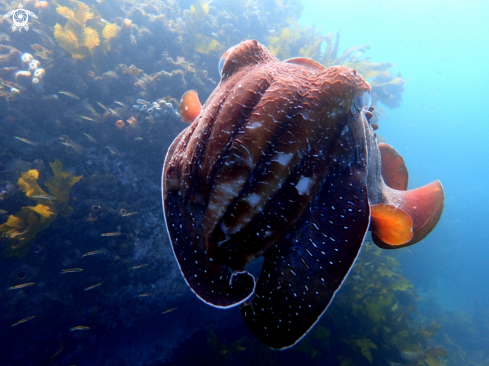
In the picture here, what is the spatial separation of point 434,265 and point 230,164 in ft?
107

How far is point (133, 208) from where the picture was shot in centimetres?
632

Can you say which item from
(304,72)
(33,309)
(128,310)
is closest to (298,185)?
(304,72)

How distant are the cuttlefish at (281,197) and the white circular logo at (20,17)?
12.3 metres

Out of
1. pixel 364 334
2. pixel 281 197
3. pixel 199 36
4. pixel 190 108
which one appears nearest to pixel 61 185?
pixel 190 108

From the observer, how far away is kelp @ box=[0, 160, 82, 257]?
5.49 m

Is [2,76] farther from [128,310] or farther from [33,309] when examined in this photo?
[128,310]

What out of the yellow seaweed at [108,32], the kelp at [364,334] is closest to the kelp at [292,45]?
the yellow seaweed at [108,32]

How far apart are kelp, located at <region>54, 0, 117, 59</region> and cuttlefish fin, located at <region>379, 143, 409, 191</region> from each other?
409 inches

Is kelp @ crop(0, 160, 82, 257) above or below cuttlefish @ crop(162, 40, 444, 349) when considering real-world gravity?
below

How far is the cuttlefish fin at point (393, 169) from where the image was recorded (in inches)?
121

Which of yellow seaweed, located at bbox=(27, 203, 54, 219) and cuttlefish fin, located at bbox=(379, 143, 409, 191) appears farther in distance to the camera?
yellow seaweed, located at bbox=(27, 203, 54, 219)

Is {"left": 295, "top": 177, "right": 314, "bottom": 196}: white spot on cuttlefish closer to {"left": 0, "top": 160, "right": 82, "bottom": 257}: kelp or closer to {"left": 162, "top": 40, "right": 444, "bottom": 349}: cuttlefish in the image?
{"left": 162, "top": 40, "right": 444, "bottom": 349}: cuttlefish

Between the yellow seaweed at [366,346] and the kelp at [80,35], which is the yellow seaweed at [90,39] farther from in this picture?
the yellow seaweed at [366,346]

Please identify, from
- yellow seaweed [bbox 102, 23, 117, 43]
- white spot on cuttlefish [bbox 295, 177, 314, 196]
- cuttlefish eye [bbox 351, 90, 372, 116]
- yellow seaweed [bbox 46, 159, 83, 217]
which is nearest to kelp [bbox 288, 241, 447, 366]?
white spot on cuttlefish [bbox 295, 177, 314, 196]
